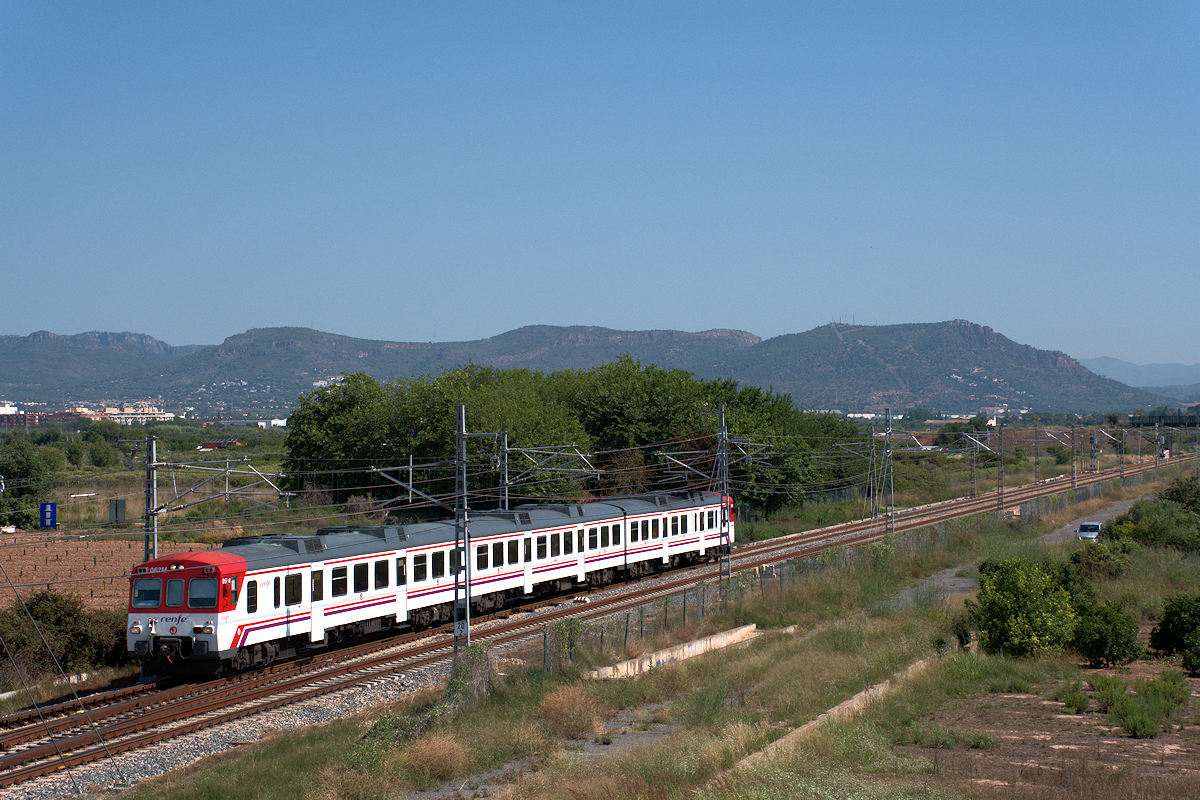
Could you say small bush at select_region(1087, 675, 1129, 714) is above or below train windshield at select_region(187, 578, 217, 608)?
below

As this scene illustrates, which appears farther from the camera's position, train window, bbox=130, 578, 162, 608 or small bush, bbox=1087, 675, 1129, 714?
train window, bbox=130, 578, 162, 608

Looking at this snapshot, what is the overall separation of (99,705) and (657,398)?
141 feet

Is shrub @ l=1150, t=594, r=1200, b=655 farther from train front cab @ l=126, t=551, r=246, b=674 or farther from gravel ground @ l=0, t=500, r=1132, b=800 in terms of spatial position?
train front cab @ l=126, t=551, r=246, b=674

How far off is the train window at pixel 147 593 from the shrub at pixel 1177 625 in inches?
890

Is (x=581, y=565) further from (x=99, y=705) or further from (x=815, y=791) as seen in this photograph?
(x=815, y=791)

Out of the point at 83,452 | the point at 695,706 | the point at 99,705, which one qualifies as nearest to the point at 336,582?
the point at 99,705

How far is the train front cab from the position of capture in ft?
72.7

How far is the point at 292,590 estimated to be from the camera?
24.0 metres

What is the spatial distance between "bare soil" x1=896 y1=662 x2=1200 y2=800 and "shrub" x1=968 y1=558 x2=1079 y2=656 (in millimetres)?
3459

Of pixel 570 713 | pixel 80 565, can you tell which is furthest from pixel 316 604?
pixel 80 565

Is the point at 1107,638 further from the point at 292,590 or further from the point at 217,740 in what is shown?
the point at 292,590

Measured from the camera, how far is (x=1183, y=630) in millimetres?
22078

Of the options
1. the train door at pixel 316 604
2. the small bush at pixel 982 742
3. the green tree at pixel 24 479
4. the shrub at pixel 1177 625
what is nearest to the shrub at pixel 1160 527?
the shrub at pixel 1177 625

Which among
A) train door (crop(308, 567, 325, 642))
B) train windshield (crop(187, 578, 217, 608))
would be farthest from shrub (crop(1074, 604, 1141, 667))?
train windshield (crop(187, 578, 217, 608))
